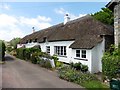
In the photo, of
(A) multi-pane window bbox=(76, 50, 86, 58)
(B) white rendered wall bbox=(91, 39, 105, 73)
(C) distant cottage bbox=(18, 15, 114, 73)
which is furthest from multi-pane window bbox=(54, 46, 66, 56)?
(B) white rendered wall bbox=(91, 39, 105, 73)

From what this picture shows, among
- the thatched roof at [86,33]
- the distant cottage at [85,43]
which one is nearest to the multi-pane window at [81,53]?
the distant cottage at [85,43]

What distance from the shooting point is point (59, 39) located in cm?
2481

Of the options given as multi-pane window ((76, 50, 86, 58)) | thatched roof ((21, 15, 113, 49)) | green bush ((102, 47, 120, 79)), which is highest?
thatched roof ((21, 15, 113, 49))

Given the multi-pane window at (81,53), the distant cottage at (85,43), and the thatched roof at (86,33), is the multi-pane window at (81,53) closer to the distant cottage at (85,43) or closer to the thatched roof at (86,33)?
the distant cottage at (85,43)

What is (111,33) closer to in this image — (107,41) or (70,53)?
(107,41)

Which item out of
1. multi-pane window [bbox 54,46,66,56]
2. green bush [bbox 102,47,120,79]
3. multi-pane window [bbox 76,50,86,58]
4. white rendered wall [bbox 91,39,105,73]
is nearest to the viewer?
green bush [bbox 102,47,120,79]

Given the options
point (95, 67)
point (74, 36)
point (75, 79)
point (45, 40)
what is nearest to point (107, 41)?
point (95, 67)

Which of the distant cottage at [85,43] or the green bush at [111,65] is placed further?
the distant cottage at [85,43]

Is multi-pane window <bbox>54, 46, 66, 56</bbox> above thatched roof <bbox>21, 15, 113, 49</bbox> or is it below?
below

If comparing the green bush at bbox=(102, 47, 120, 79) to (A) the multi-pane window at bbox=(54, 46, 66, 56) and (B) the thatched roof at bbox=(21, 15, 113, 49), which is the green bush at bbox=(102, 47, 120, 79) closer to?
(B) the thatched roof at bbox=(21, 15, 113, 49)

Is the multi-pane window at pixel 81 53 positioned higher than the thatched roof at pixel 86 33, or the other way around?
the thatched roof at pixel 86 33

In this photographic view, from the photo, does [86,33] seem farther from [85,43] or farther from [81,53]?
[81,53]

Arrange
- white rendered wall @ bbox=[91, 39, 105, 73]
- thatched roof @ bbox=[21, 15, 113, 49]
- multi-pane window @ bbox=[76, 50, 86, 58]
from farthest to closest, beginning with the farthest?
1. multi-pane window @ bbox=[76, 50, 86, 58]
2. thatched roof @ bbox=[21, 15, 113, 49]
3. white rendered wall @ bbox=[91, 39, 105, 73]

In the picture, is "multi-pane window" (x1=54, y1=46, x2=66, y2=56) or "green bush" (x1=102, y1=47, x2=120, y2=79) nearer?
"green bush" (x1=102, y1=47, x2=120, y2=79)
